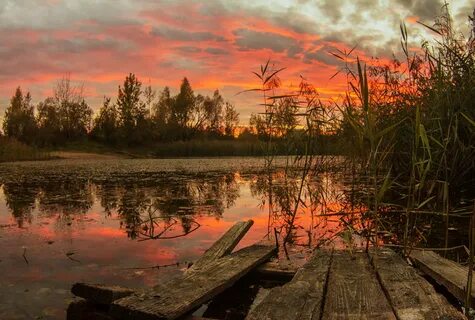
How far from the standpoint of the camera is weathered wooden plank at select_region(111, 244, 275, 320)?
182 centimetres

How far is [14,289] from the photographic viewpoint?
2510mm

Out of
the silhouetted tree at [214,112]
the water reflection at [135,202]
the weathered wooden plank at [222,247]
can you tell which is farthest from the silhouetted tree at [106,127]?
the weathered wooden plank at [222,247]

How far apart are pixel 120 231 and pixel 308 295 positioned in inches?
104

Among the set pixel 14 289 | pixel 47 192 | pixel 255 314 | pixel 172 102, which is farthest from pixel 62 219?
pixel 172 102

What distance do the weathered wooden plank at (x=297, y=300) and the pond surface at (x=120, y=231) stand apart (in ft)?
2.05

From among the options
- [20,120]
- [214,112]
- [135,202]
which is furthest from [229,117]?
[135,202]

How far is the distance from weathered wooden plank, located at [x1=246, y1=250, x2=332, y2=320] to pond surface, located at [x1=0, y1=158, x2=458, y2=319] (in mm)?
623

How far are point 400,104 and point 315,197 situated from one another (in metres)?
1.73

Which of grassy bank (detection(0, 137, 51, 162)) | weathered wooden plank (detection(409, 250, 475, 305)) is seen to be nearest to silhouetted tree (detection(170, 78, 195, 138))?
grassy bank (detection(0, 137, 51, 162))

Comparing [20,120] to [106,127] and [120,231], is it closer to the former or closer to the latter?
[106,127]

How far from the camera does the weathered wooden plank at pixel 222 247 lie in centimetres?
274

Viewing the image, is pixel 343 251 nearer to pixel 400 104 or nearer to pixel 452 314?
pixel 452 314

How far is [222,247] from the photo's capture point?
10.1ft

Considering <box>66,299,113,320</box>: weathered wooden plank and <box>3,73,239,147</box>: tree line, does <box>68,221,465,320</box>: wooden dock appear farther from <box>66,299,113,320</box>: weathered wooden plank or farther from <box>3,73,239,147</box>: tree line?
<box>3,73,239,147</box>: tree line
